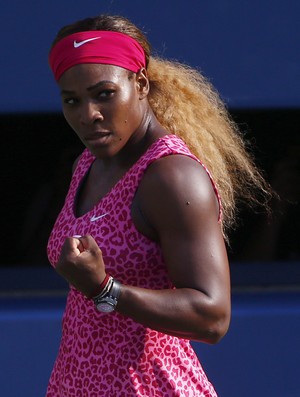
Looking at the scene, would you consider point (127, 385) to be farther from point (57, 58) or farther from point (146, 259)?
point (57, 58)

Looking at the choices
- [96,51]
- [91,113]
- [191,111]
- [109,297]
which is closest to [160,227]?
[109,297]

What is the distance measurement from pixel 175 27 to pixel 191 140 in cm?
138

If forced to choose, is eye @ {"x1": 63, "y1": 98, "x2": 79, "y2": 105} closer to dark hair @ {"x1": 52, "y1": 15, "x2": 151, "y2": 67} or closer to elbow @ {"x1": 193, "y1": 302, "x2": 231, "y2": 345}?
dark hair @ {"x1": 52, "y1": 15, "x2": 151, "y2": 67}

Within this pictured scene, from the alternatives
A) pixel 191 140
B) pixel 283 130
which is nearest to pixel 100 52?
pixel 191 140

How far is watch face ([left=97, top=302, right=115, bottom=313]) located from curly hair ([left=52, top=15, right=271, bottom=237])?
0.55 m

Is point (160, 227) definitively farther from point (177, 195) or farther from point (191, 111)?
point (191, 111)

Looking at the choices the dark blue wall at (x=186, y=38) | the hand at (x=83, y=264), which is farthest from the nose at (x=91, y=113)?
the dark blue wall at (x=186, y=38)

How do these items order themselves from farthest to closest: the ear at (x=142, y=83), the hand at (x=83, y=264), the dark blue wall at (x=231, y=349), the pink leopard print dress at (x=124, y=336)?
the dark blue wall at (x=231, y=349) → the ear at (x=142, y=83) → the pink leopard print dress at (x=124, y=336) → the hand at (x=83, y=264)

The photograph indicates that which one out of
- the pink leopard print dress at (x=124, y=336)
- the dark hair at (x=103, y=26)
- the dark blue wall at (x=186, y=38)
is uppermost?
the dark blue wall at (x=186, y=38)

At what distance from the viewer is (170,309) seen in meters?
1.62

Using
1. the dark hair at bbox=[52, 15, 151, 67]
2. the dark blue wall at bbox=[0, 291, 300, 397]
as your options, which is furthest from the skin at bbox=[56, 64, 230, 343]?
the dark blue wall at bbox=[0, 291, 300, 397]

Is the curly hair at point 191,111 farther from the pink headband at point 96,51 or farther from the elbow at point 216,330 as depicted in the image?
the elbow at point 216,330

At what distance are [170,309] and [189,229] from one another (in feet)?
0.47

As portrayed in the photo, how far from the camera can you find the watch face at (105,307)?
163 centimetres
